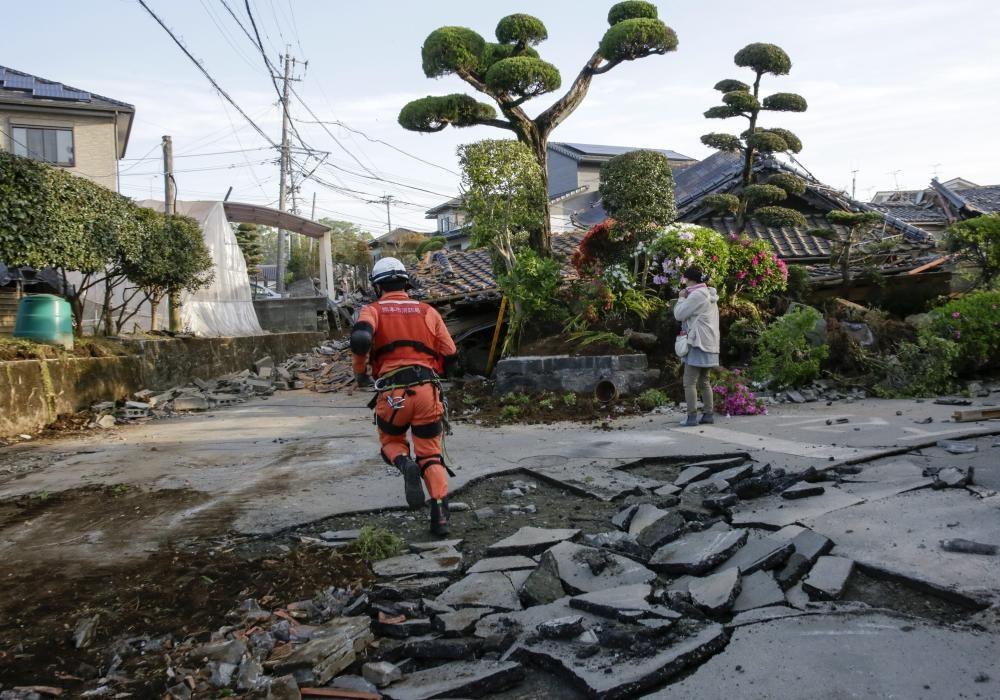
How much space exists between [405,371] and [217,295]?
16865mm

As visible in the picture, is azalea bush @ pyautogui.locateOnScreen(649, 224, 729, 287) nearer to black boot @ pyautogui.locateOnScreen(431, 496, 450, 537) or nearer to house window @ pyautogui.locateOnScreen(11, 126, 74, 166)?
black boot @ pyautogui.locateOnScreen(431, 496, 450, 537)

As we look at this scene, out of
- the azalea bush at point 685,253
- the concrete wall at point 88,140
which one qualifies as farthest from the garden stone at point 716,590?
the concrete wall at point 88,140

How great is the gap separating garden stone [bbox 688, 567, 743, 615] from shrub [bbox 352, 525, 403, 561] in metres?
1.70

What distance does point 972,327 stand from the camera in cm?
1015

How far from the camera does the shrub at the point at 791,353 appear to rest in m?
10.1

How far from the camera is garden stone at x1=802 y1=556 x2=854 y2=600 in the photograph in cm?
320

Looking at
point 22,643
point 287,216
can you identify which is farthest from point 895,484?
point 287,216

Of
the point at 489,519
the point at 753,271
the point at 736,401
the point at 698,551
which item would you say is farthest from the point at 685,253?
the point at 698,551

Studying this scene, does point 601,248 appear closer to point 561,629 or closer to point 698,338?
point 698,338

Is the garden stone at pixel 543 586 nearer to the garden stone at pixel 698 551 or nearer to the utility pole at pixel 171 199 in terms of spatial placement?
the garden stone at pixel 698 551

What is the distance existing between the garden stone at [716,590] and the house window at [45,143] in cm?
2584

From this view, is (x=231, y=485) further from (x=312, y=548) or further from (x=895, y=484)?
(x=895, y=484)

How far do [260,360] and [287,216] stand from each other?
6.64 meters

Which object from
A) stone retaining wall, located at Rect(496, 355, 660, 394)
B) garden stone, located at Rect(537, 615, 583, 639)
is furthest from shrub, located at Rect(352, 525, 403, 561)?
stone retaining wall, located at Rect(496, 355, 660, 394)
